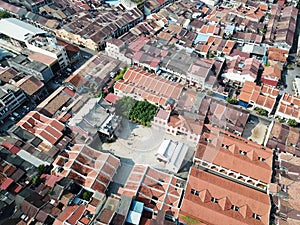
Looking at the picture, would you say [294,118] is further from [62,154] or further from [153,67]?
[62,154]

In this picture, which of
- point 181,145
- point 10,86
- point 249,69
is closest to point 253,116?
point 249,69

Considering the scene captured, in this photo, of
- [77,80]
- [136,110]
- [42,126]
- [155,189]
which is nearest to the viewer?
[155,189]

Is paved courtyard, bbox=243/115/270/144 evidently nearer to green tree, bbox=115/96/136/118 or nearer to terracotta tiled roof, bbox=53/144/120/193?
green tree, bbox=115/96/136/118

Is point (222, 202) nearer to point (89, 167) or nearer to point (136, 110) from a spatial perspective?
point (89, 167)

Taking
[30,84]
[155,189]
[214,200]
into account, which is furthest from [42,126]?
[214,200]

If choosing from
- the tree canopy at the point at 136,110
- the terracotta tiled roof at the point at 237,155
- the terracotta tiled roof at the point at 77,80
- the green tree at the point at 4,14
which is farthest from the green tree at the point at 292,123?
the green tree at the point at 4,14

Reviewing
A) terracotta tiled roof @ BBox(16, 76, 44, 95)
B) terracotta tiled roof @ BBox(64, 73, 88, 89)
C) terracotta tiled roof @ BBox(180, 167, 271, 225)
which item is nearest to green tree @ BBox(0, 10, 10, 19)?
terracotta tiled roof @ BBox(16, 76, 44, 95)

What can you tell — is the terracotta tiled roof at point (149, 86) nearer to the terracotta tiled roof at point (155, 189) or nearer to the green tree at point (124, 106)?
the green tree at point (124, 106)

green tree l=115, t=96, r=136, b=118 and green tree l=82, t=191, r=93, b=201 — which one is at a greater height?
green tree l=115, t=96, r=136, b=118

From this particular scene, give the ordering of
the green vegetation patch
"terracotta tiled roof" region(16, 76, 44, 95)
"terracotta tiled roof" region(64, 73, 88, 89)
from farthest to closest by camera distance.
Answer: "terracotta tiled roof" region(64, 73, 88, 89) → "terracotta tiled roof" region(16, 76, 44, 95) → the green vegetation patch
